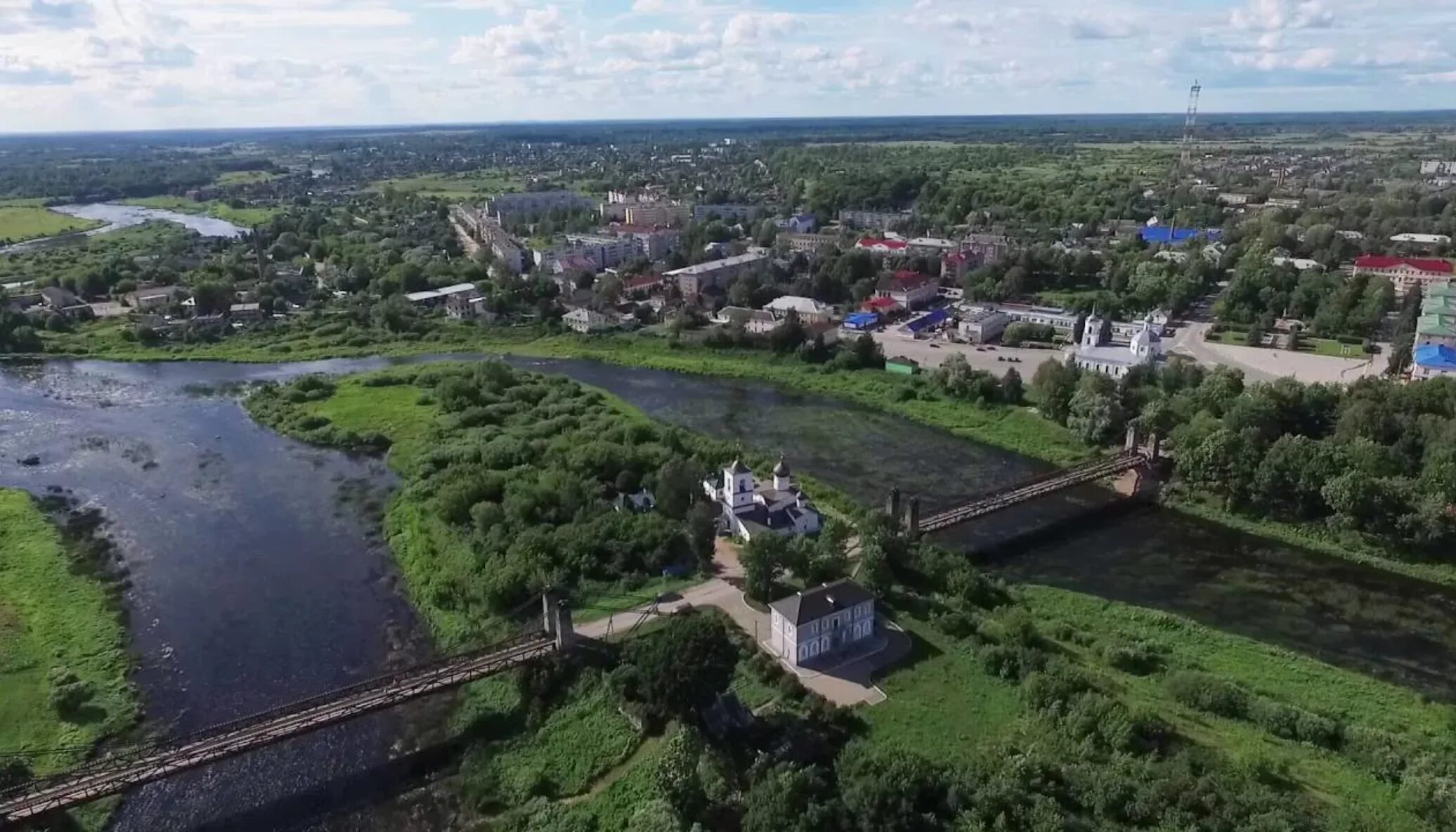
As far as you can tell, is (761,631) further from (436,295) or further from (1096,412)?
(436,295)

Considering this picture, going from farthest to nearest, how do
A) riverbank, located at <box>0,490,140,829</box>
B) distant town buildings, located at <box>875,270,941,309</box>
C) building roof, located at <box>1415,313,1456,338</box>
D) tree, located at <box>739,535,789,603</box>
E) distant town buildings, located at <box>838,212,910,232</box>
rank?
distant town buildings, located at <box>838,212,910,232</box>
distant town buildings, located at <box>875,270,941,309</box>
building roof, located at <box>1415,313,1456,338</box>
tree, located at <box>739,535,789,603</box>
riverbank, located at <box>0,490,140,829</box>

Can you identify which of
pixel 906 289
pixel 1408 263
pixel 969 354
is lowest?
pixel 969 354

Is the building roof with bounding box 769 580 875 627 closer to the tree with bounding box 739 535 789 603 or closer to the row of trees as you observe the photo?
the tree with bounding box 739 535 789 603

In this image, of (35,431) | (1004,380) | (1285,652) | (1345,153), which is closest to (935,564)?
(1285,652)

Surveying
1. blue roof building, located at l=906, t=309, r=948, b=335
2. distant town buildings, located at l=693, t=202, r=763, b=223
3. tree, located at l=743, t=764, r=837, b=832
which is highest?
distant town buildings, located at l=693, t=202, r=763, b=223

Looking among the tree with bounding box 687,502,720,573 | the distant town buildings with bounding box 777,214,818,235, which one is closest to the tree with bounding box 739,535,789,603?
the tree with bounding box 687,502,720,573

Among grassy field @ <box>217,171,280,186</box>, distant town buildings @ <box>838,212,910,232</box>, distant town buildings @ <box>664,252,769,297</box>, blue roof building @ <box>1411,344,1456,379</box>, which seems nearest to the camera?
blue roof building @ <box>1411,344,1456,379</box>

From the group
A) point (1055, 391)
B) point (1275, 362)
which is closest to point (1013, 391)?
point (1055, 391)

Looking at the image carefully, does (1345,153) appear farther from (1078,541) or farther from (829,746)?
(829,746)
